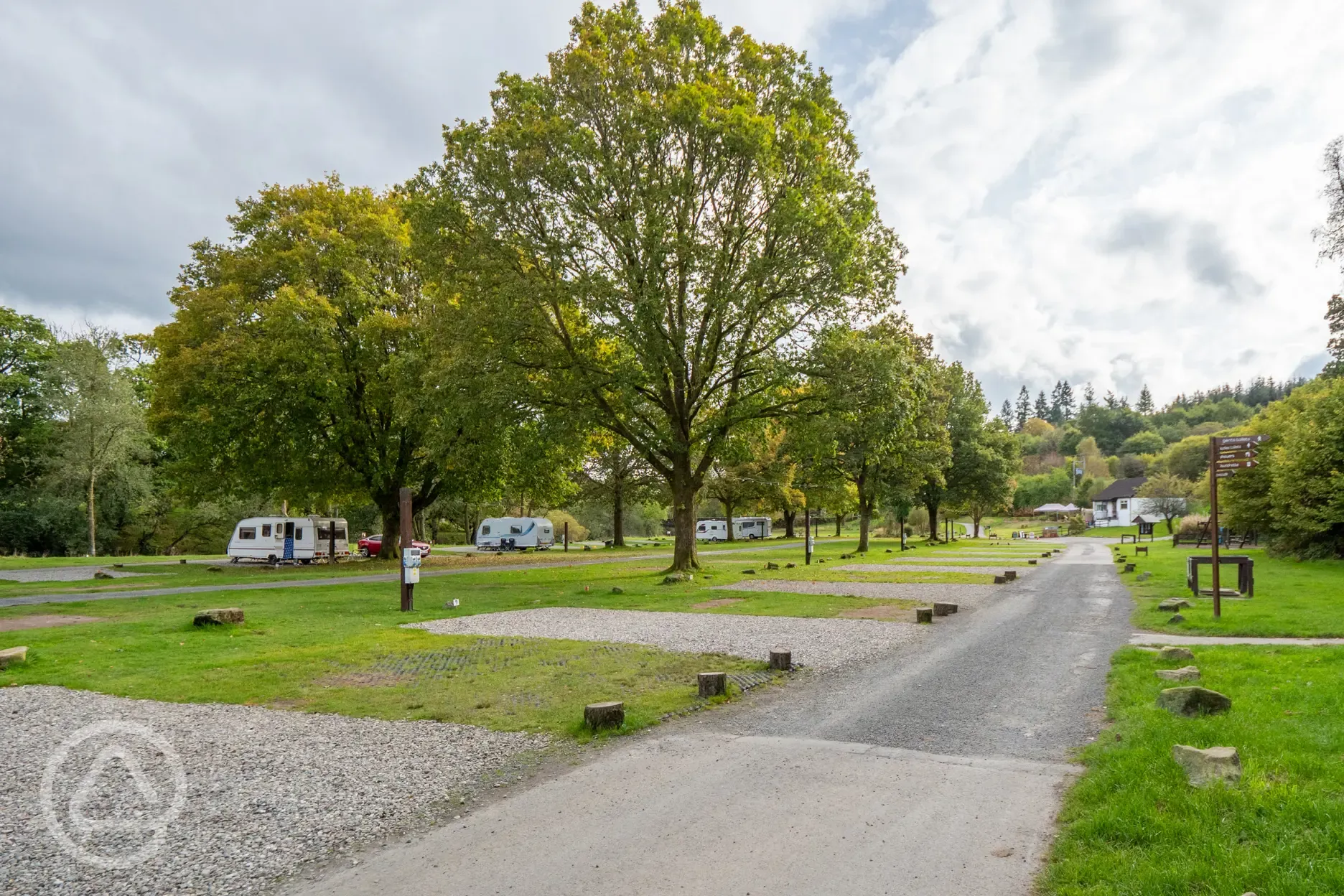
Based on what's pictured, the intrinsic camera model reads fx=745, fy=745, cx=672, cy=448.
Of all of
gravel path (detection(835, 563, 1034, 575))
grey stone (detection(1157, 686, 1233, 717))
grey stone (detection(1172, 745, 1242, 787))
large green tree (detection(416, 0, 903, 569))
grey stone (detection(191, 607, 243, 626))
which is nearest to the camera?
grey stone (detection(1172, 745, 1242, 787))

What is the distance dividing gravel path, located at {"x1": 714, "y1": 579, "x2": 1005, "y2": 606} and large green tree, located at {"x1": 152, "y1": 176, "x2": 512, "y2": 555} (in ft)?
31.7

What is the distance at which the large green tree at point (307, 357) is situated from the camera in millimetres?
26625

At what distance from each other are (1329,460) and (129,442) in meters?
52.9

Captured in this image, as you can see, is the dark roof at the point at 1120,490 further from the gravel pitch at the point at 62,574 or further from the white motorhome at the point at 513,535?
the gravel pitch at the point at 62,574

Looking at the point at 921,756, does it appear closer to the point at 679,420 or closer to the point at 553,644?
the point at 553,644

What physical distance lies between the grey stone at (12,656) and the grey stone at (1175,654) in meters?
15.0

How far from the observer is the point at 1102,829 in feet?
14.7

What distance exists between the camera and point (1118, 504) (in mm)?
97688

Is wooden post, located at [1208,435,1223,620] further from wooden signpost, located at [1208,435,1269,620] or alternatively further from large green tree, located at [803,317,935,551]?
large green tree, located at [803,317,935,551]

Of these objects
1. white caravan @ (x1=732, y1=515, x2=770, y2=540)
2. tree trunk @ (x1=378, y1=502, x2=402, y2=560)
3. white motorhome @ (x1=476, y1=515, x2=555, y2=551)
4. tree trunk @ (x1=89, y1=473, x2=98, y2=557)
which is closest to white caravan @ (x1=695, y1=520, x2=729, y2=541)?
white caravan @ (x1=732, y1=515, x2=770, y2=540)

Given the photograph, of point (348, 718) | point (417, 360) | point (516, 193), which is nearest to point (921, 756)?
point (348, 718)

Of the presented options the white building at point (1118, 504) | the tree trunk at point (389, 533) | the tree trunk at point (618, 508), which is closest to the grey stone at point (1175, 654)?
the tree trunk at point (389, 533)

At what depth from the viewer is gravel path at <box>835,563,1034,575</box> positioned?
26.1 metres

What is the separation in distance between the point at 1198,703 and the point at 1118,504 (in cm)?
10579
